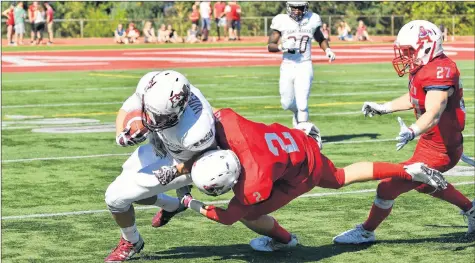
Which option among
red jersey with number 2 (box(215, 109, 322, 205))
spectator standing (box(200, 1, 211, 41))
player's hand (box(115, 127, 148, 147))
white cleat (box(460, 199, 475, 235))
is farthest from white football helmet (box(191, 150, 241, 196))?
spectator standing (box(200, 1, 211, 41))

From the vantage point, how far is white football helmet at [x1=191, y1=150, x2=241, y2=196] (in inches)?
237

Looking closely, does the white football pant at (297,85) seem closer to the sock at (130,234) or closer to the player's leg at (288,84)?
the player's leg at (288,84)

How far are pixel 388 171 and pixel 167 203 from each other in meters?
1.56

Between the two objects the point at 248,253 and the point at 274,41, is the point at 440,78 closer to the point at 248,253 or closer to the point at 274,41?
the point at 248,253

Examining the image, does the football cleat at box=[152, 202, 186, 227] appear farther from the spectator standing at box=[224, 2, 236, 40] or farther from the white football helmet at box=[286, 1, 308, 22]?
the spectator standing at box=[224, 2, 236, 40]

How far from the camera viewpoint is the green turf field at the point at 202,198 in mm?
7090

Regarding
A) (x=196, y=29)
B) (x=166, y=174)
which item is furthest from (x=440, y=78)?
(x=196, y=29)

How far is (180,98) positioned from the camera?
604 centimetres

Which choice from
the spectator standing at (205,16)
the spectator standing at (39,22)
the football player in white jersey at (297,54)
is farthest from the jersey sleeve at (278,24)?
the spectator standing at (205,16)

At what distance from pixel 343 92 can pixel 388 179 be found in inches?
473

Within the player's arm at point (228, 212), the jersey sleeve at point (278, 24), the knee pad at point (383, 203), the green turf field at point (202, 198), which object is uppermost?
the jersey sleeve at point (278, 24)

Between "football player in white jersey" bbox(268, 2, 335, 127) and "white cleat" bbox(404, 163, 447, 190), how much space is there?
5.40m

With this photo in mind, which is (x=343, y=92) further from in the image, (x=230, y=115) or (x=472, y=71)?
(x=230, y=115)

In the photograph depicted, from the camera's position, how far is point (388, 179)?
7.15 m
